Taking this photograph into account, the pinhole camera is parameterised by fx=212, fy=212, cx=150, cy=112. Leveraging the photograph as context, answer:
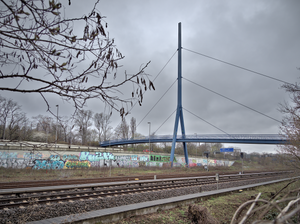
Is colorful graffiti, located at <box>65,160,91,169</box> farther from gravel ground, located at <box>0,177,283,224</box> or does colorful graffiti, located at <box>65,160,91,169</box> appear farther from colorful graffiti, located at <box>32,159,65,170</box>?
gravel ground, located at <box>0,177,283,224</box>

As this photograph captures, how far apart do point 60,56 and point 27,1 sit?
2.79 ft

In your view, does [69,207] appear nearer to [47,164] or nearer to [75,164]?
[47,164]

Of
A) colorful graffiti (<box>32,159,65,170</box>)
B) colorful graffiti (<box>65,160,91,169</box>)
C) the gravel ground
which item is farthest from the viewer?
colorful graffiti (<box>65,160,91,169</box>)

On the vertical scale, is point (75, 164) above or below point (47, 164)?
below

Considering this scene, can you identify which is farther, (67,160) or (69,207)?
(67,160)

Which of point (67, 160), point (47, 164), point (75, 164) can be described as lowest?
point (75, 164)

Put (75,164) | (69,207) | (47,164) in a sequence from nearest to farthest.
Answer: (69,207), (47,164), (75,164)

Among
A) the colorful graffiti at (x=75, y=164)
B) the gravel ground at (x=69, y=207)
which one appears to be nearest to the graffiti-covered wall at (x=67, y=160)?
the colorful graffiti at (x=75, y=164)

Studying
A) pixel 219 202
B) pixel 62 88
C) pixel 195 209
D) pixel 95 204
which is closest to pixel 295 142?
pixel 219 202

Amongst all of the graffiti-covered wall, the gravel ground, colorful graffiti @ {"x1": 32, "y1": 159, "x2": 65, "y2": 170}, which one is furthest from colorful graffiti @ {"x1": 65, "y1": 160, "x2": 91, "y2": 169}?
the gravel ground

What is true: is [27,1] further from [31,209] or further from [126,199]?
[126,199]

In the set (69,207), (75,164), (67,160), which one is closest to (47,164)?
(67,160)

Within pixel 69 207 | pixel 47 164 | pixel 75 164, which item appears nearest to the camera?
pixel 69 207

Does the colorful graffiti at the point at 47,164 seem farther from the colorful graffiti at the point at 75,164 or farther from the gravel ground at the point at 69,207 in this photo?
the gravel ground at the point at 69,207
